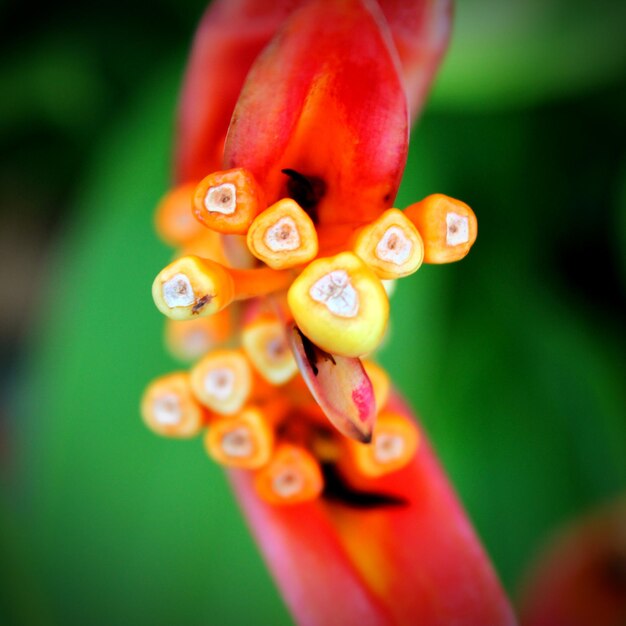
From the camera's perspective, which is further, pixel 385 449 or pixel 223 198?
pixel 385 449

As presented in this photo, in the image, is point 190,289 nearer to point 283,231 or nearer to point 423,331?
point 283,231

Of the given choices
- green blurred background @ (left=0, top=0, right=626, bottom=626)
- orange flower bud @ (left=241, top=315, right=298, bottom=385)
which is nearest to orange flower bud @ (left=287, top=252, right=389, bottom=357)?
orange flower bud @ (left=241, top=315, right=298, bottom=385)

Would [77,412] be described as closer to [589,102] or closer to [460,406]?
Result: [460,406]

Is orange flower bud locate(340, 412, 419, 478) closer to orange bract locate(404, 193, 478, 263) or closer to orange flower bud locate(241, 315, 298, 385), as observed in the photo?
orange flower bud locate(241, 315, 298, 385)

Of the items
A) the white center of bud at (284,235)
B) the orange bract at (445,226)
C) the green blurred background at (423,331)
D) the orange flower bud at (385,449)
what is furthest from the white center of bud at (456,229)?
the green blurred background at (423,331)

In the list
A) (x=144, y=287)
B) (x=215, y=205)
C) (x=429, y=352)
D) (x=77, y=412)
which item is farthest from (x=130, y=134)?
(x=215, y=205)

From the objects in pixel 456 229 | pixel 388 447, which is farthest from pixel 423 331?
pixel 456 229
